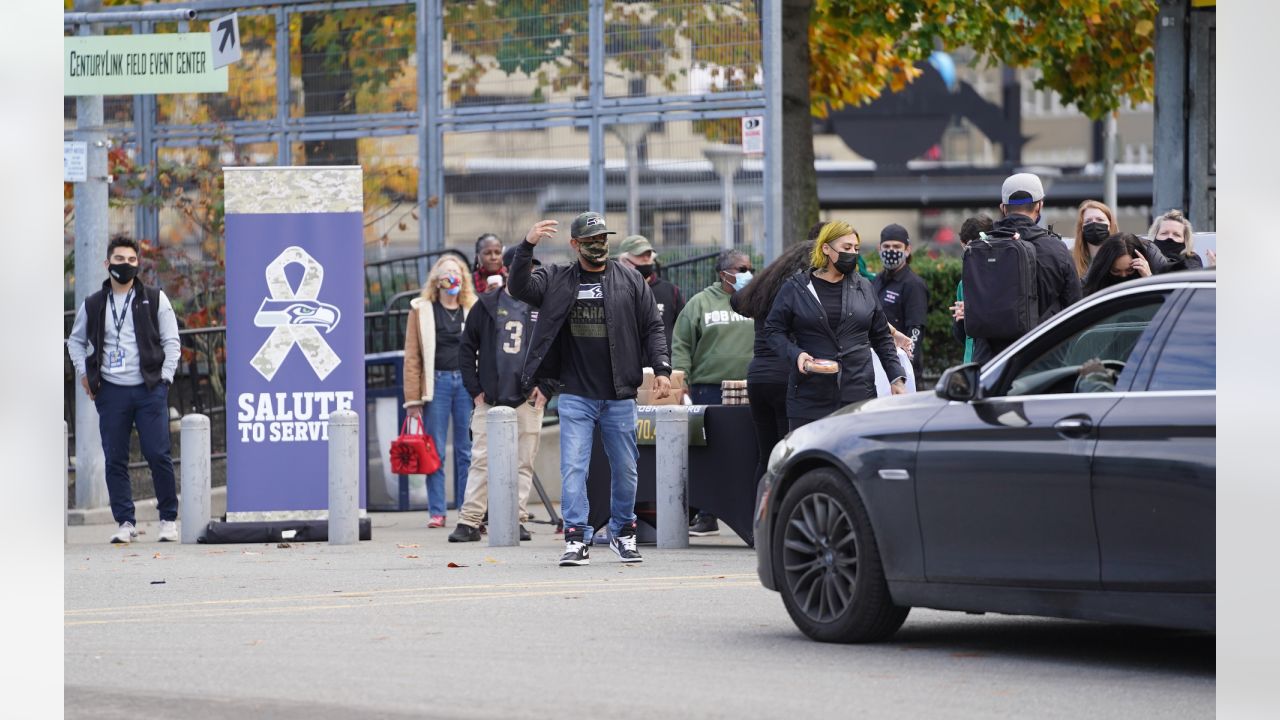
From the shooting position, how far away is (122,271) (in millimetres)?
14859

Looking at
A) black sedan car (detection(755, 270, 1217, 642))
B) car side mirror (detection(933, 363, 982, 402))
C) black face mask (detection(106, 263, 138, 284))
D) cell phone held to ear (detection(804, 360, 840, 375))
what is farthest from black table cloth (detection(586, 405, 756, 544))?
car side mirror (detection(933, 363, 982, 402))

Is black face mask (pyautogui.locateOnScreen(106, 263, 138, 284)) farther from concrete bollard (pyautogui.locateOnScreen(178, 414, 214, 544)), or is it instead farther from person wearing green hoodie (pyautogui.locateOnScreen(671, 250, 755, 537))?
person wearing green hoodie (pyautogui.locateOnScreen(671, 250, 755, 537))

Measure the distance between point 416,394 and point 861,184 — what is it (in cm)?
2896

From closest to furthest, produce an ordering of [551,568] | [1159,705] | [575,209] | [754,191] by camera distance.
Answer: [1159,705]
[551,568]
[754,191]
[575,209]

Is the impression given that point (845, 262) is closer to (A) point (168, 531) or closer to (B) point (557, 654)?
(B) point (557, 654)

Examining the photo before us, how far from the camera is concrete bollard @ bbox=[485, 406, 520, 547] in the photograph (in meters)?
14.0

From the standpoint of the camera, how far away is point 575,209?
1997 centimetres

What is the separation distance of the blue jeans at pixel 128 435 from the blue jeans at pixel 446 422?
2.14 meters

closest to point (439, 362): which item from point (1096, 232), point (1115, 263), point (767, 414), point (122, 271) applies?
point (122, 271)

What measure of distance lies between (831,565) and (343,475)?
665cm

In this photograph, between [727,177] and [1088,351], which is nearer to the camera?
[1088,351]

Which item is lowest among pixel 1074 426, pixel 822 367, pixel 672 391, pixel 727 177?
pixel 672 391

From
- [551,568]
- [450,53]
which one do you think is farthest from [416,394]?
[450,53]
